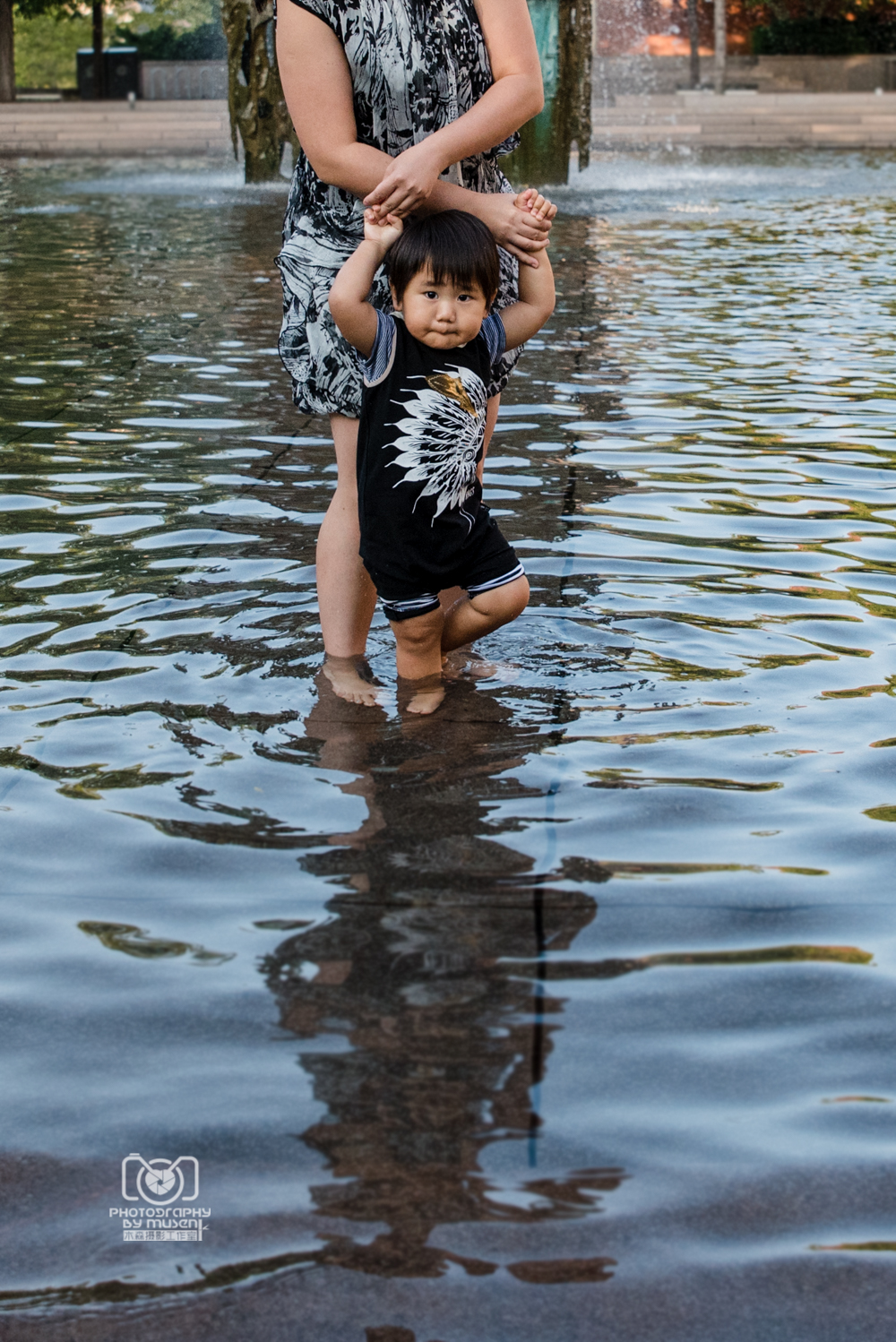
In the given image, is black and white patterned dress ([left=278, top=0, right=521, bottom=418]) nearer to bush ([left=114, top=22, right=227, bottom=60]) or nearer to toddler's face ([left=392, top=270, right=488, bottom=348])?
toddler's face ([left=392, top=270, right=488, bottom=348])

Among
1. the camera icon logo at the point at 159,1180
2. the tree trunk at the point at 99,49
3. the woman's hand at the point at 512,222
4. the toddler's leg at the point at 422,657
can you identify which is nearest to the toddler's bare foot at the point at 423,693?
the toddler's leg at the point at 422,657

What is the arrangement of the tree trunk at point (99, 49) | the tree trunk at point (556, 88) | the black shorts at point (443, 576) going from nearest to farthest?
the black shorts at point (443, 576) < the tree trunk at point (556, 88) < the tree trunk at point (99, 49)

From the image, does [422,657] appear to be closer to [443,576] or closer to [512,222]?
[443,576]

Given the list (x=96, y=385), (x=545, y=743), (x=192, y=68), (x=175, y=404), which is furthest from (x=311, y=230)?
(x=192, y=68)

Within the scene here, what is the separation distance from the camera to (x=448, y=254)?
11.6 feet

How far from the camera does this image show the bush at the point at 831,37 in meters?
51.5

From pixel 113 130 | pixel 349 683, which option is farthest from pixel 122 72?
pixel 349 683

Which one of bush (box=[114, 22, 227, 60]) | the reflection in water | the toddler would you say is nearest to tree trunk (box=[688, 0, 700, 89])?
bush (box=[114, 22, 227, 60])

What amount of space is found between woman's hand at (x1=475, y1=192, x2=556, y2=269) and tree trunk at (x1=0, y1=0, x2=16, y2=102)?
142ft

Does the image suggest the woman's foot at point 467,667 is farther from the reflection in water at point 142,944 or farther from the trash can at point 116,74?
the trash can at point 116,74

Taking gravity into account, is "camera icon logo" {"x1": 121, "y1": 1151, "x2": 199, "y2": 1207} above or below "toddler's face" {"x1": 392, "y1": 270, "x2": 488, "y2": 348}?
below

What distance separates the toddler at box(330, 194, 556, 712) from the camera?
3.58 meters

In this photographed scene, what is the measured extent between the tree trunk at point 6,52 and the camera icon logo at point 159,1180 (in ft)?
148

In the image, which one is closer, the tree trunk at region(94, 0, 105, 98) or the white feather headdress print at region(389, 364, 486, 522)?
the white feather headdress print at region(389, 364, 486, 522)
